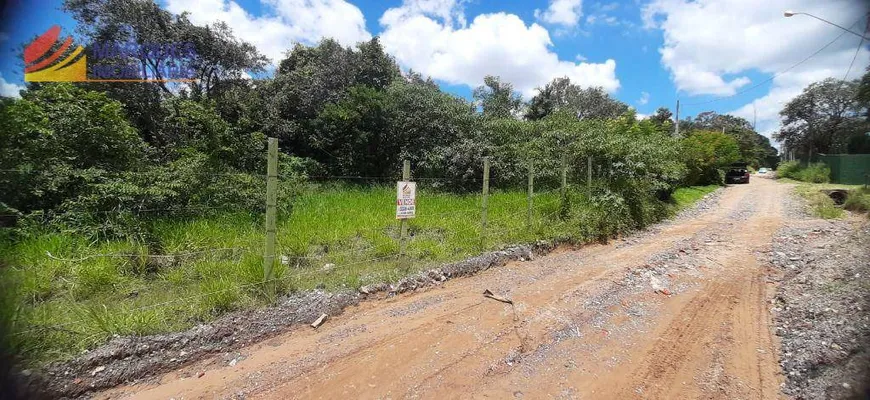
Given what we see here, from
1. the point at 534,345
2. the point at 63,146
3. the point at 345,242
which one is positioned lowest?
the point at 534,345

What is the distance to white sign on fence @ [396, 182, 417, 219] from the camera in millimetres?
4805

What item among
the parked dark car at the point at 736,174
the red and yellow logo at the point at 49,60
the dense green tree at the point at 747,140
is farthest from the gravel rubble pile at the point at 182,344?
the dense green tree at the point at 747,140

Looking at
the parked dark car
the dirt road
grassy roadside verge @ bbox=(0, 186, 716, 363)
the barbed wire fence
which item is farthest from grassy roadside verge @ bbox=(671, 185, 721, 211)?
the dirt road

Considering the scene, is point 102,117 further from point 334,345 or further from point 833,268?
point 833,268

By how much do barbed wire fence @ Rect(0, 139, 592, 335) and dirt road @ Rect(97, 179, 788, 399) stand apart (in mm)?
736

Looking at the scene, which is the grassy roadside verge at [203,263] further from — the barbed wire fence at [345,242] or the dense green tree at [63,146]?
the dense green tree at [63,146]

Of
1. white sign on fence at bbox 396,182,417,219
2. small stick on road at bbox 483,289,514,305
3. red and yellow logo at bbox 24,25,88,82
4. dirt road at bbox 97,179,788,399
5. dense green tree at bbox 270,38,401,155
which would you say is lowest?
dirt road at bbox 97,179,788,399

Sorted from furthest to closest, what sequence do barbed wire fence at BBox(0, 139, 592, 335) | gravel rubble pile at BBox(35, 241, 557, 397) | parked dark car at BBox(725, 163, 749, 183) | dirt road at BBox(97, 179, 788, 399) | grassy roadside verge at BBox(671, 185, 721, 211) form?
1. parked dark car at BBox(725, 163, 749, 183)
2. grassy roadside verge at BBox(671, 185, 721, 211)
3. barbed wire fence at BBox(0, 139, 592, 335)
4. dirt road at BBox(97, 179, 788, 399)
5. gravel rubble pile at BBox(35, 241, 557, 397)

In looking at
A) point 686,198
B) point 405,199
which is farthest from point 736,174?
point 405,199

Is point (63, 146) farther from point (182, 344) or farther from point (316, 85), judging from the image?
point (316, 85)

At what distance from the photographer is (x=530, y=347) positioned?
3.24m

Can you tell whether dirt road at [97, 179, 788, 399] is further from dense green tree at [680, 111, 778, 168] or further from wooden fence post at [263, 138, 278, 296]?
dense green tree at [680, 111, 778, 168]

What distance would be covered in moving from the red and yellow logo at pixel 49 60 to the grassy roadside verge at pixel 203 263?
168 centimetres

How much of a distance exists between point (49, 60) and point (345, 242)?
4.83 meters
